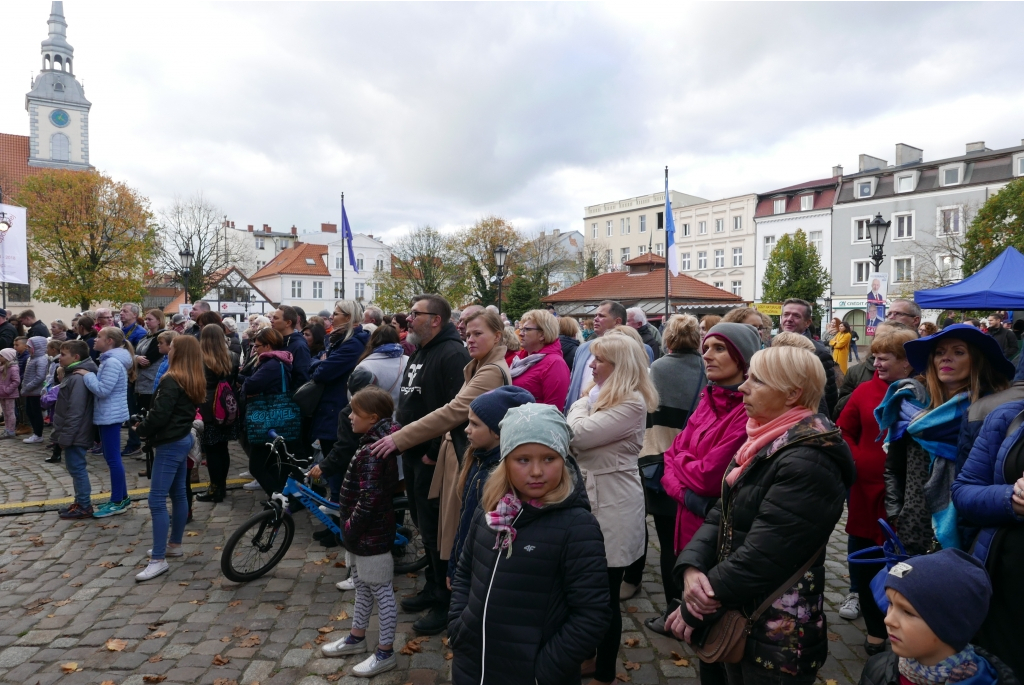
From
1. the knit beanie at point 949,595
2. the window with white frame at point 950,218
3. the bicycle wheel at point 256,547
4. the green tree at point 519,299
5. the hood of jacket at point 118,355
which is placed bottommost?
the bicycle wheel at point 256,547

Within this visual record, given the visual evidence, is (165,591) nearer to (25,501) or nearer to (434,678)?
(434,678)

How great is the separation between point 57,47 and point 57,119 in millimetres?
13503

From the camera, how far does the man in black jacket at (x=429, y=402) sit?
4465 mm

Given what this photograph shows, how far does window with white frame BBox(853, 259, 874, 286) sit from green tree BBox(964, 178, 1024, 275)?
25076mm

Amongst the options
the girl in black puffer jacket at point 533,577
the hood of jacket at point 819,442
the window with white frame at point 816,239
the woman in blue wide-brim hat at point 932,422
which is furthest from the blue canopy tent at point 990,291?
the window with white frame at point 816,239

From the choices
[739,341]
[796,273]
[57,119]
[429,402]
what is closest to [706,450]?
[739,341]

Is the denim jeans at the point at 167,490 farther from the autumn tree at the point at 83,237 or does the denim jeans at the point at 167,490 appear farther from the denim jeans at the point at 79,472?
the autumn tree at the point at 83,237

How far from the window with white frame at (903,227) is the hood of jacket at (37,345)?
165ft

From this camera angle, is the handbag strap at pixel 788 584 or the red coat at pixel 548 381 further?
the red coat at pixel 548 381

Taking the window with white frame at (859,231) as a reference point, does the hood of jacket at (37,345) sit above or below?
below

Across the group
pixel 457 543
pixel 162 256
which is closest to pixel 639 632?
pixel 457 543

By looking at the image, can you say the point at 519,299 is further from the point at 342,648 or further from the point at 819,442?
the point at 819,442

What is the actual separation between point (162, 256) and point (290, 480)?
171ft

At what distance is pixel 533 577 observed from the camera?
2377mm
